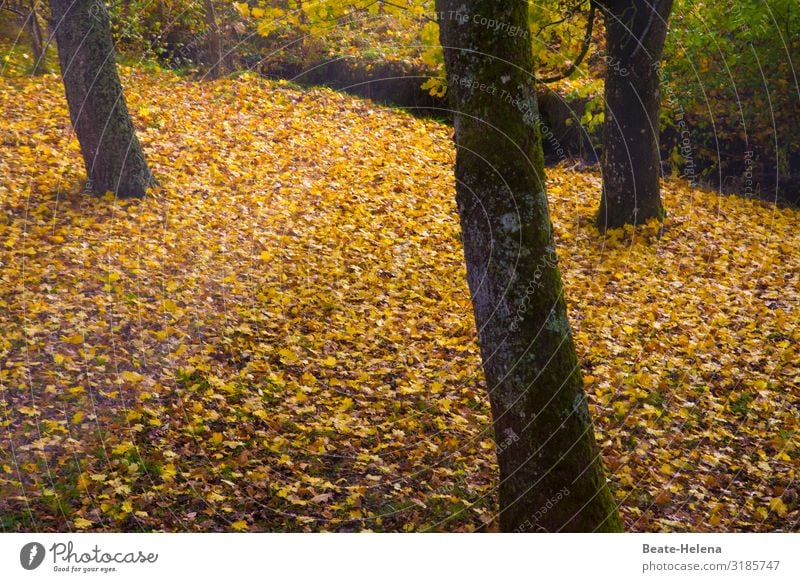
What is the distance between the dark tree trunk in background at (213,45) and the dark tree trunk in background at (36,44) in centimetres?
278

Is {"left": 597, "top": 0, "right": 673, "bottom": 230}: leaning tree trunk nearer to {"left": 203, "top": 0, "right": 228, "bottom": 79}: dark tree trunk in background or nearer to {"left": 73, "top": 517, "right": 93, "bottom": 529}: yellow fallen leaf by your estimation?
{"left": 73, "top": 517, "right": 93, "bottom": 529}: yellow fallen leaf

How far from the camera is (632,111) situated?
9.14m

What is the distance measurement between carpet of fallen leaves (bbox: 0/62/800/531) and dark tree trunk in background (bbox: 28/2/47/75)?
30.2 inches

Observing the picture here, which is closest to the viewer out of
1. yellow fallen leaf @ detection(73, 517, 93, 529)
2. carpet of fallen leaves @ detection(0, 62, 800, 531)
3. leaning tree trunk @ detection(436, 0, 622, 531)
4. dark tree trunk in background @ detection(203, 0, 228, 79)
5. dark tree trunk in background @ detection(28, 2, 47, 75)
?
leaning tree trunk @ detection(436, 0, 622, 531)

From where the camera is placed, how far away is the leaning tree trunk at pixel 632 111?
8.85m

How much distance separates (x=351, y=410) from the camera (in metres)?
6.16

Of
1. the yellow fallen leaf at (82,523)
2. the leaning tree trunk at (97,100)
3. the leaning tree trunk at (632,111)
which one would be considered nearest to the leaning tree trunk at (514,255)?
the yellow fallen leaf at (82,523)

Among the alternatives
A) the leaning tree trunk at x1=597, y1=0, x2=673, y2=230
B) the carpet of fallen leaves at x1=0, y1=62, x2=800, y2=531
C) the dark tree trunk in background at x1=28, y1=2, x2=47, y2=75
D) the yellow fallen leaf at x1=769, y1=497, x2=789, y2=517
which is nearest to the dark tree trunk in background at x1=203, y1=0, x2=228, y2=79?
the carpet of fallen leaves at x1=0, y1=62, x2=800, y2=531

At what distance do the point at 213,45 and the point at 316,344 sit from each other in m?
8.84

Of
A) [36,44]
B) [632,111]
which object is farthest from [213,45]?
[632,111]

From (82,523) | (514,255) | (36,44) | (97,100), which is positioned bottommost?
(82,523)

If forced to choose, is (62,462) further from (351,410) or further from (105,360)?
(351,410)

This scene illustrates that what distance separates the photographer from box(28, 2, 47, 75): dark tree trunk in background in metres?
11.7

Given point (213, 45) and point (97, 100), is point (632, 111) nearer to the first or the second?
point (97, 100)
